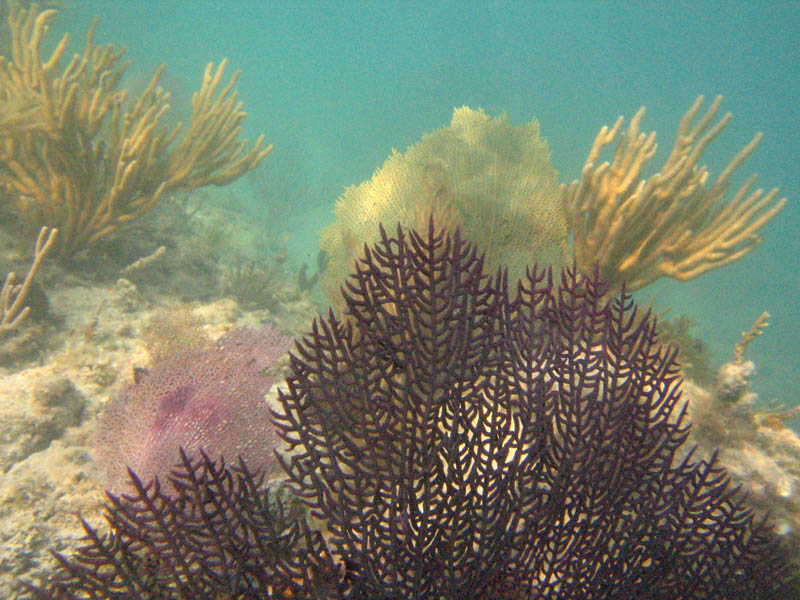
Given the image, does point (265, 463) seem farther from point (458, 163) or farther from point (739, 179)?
point (739, 179)

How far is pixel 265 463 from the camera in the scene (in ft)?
9.20

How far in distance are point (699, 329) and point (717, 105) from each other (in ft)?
101

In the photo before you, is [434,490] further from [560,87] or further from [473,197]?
[560,87]

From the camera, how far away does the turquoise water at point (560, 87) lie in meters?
31.0

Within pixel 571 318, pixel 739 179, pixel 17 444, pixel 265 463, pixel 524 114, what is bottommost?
pixel 17 444

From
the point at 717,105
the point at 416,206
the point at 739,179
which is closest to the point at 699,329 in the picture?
the point at 739,179

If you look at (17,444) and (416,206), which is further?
(416,206)

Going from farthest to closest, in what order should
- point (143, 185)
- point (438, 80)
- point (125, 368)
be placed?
1. point (438, 80)
2. point (143, 185)
3. point (125, 368)

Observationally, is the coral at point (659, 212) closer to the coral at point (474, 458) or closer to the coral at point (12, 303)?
the coral at point (474, 458)

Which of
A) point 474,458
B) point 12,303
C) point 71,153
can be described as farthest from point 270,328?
point 71,153

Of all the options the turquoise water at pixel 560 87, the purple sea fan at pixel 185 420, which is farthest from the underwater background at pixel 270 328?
the turquoise water at pixel 560 87

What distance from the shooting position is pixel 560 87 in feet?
143

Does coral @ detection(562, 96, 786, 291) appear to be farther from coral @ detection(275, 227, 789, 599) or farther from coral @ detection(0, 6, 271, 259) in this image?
coral @ detection(0, 6, 271, 259)

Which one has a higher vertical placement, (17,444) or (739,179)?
(739,179)
